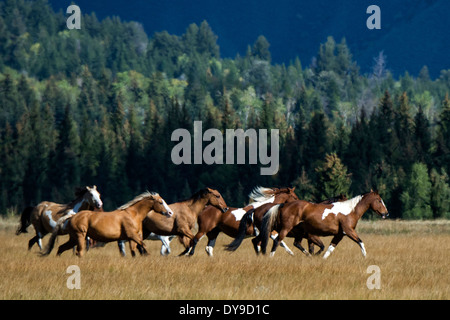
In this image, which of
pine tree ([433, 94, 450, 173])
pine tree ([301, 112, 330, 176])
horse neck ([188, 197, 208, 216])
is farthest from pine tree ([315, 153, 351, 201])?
horse neck ([188, 197, 208, 216])

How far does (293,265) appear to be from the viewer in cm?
1811

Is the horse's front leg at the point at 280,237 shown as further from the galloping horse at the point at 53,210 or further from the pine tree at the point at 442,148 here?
the pine tree at the point at 442,148

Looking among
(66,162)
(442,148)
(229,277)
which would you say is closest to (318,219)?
(229,277)

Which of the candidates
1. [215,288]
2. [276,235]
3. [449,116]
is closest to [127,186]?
[449,116]

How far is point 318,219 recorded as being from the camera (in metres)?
20.3

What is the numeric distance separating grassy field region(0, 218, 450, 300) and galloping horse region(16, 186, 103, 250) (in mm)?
1048

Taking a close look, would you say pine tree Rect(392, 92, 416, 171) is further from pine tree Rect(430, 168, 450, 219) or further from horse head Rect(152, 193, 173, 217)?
horse head Rect(152, 193, 173, 217)

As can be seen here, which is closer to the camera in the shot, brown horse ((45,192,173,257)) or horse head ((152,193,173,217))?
brown horse ((45,192,173,257))

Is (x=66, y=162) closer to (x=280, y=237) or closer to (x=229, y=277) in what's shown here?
(x=280, y=237)

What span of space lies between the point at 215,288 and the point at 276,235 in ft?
21.0

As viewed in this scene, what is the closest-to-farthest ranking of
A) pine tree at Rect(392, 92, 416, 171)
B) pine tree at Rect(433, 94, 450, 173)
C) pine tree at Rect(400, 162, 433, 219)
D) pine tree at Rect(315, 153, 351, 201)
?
1. pine tree at Rect(315, 153, 351, 201)
2. pine tree at Rect(400, 162, 433, 219)
3. pine tree at Rect(433, 94, 450, 173)
4. pine tree at Rect(392, 92, 416, 171)

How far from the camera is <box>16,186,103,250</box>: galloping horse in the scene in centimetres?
2088
